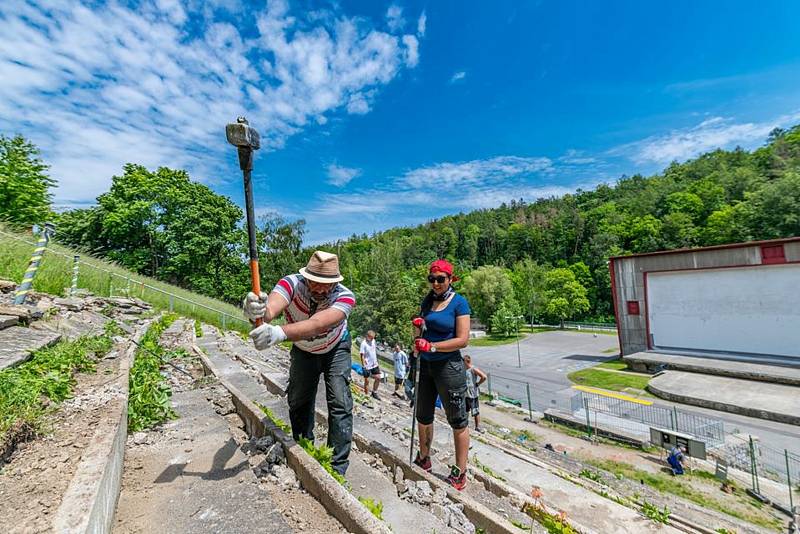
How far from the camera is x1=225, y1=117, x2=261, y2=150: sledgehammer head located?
3.01m

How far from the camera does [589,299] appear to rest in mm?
54969

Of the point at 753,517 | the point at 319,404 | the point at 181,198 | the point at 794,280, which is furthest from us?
the point at 181,198

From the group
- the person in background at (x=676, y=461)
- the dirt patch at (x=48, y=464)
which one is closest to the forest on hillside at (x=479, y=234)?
the dirt patch at (x=48, y=464)

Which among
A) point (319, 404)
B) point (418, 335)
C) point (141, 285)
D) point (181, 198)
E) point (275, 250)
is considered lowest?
point (319, 404)

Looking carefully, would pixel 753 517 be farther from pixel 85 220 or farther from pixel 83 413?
pixel 85 220

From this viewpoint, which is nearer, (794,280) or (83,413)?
(83,413)

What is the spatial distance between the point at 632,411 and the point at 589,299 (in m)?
44.4

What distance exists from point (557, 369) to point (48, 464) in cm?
2917

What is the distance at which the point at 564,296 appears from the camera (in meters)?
52.6

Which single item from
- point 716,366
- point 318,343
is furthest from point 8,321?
point 716,366

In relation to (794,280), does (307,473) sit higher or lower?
lower

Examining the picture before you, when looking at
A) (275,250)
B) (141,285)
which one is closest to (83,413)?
(141,285)

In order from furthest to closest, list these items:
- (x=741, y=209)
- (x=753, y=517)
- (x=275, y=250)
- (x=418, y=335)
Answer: (x=741, y=209) < (x=275, y=250) < (x=753, y=517) < (x=418, y=335)

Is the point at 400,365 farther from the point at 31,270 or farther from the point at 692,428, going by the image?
the point at 692,428
